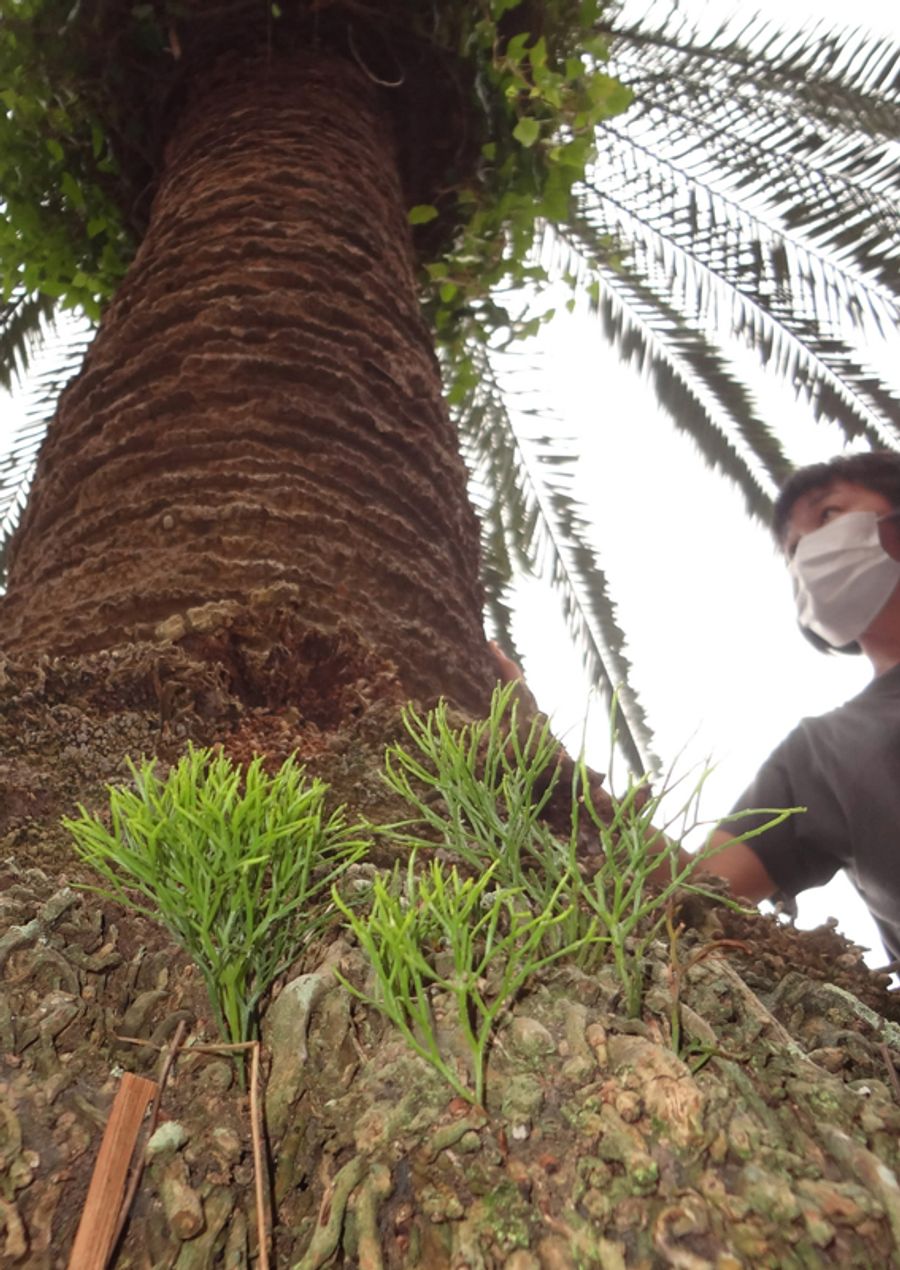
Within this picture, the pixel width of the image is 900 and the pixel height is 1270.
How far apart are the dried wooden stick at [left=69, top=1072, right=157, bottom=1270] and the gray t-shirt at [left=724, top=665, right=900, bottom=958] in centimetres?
162

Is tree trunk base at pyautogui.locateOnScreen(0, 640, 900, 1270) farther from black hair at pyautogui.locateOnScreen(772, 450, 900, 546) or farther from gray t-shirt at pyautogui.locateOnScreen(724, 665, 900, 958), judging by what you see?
black hair at pyautogui.locateOnScreen(772, 450, 900, 546)

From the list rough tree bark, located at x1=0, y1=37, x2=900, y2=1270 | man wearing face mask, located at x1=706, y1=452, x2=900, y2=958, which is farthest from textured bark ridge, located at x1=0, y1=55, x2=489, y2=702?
man wearing face mask, located at x1=706, y1=452, x2=900, y2=958

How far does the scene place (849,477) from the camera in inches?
114

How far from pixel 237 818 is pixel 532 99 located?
260 centimetres

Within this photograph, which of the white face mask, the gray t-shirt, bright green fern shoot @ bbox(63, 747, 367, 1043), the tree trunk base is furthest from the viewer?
the white face mask

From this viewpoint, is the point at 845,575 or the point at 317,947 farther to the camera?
the point at 845,575

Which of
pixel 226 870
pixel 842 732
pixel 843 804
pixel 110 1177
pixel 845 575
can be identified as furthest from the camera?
pixel 845 575

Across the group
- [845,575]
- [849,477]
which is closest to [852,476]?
[849,477]

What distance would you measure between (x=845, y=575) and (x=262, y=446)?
182cm

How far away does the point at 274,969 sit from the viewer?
837 millimetres

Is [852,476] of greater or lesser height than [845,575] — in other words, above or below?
above

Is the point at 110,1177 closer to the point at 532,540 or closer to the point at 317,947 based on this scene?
the point at 317,947

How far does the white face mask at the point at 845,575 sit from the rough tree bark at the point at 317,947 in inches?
50.4

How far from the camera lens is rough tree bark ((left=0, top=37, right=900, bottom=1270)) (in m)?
0.63
